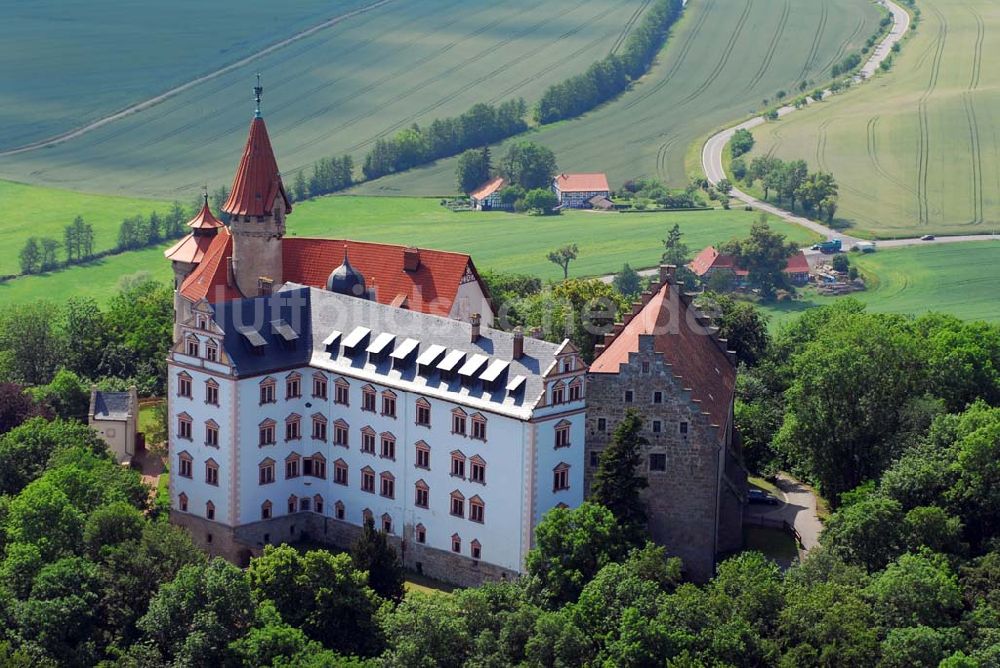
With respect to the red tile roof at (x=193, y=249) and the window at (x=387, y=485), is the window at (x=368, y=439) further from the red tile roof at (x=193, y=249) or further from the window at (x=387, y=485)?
the red tile roof at (x=193, y=249)

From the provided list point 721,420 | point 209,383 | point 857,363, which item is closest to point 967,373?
point 857,363

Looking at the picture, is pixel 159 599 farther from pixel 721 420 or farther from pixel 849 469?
pixel 849 469

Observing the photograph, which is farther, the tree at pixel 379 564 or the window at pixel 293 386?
the window at pixel 293 386

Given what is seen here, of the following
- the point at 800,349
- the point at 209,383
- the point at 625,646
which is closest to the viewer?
the point at 625,646

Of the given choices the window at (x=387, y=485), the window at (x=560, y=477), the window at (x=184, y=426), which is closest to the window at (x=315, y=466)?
the window at (x=387, y=485)

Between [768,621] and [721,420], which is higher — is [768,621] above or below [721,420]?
below

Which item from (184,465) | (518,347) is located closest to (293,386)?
(184,465)

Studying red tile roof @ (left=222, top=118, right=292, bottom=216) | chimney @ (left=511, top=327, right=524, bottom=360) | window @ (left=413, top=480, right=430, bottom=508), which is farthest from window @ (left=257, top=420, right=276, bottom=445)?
red tile roof @ (left=222, top=118, right=292, bottom=216)
